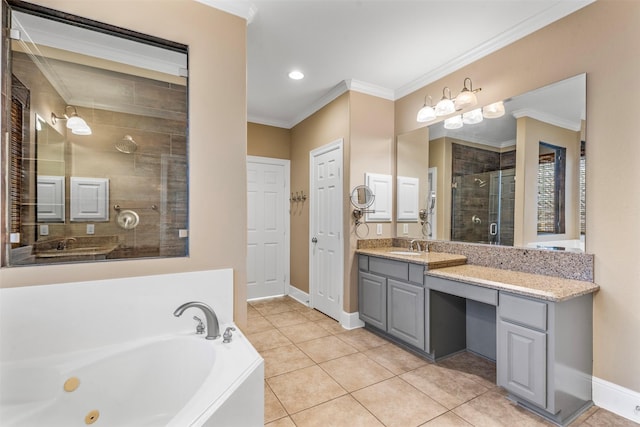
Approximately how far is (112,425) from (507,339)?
2.28 meters

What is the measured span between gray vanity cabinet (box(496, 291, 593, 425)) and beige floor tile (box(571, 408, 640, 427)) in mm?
60

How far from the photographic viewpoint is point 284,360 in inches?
99.1

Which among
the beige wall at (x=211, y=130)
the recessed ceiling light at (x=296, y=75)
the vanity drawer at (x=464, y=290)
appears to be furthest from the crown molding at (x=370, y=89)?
the vanity drawer at (x=464, y=290)

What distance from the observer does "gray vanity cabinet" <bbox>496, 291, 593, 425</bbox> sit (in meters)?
1.68

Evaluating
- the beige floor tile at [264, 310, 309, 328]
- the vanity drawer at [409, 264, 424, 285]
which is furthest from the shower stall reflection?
the beige floor tile at [264, 310, 309, 328]

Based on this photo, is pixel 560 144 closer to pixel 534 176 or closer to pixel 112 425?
pixel 534 176

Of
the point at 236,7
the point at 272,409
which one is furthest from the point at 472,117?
the point at 272,409

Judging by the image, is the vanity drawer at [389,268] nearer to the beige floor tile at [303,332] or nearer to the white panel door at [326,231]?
the white panel door at [326,231]

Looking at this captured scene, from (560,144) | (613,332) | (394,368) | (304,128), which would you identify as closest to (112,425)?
(394,368)

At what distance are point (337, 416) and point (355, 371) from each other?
56cm

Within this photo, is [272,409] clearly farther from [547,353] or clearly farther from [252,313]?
[252,313]

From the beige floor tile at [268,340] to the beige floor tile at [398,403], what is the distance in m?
1.02

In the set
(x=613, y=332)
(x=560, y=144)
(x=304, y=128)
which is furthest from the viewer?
(x=304, y=128)

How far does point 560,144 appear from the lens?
2119 mm
